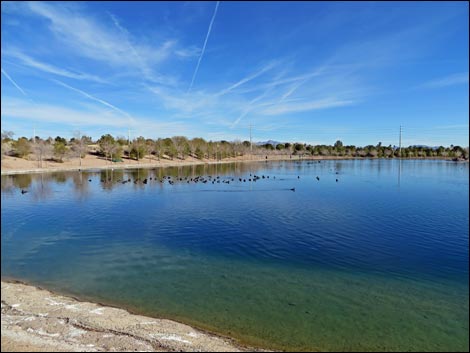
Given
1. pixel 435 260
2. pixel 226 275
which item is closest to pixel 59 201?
pixel 226 275

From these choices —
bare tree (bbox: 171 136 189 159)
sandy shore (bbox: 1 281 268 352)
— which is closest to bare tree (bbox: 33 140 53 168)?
bare tree (bbox: 171 136 189 159)

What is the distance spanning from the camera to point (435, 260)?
15242mm

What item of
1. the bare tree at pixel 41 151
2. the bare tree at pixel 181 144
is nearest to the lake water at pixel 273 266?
the bare tree at pixel 41 151

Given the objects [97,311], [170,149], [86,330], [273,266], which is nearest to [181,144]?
[170,149]

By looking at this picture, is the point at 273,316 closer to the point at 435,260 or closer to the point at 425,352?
the point at 425,352

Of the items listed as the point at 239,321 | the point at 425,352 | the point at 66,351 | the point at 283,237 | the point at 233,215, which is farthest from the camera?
the point at 233,215

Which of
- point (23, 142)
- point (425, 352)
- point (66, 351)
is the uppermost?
point (23, 142)

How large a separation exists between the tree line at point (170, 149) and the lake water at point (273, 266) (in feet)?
19.1

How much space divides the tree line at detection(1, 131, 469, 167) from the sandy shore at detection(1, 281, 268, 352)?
6.10 m

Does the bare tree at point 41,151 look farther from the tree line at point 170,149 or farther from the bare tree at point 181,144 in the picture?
the bare tree at point 181,144

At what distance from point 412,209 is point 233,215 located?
51.0 ft

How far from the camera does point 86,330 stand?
877cm

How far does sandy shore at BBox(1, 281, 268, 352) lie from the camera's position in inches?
308

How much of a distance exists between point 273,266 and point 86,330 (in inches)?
327
